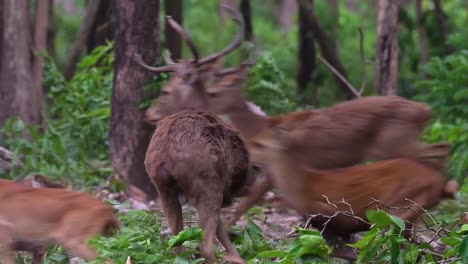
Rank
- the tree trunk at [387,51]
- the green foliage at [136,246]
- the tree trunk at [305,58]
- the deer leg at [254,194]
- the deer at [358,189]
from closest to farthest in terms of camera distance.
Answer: the green foliage at [136,246]
the deer at [358,189]
the deer leg at [254,194]
the tree trunk at [387,51]
the tree trunk at [305,58]

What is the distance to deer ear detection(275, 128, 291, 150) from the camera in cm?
758

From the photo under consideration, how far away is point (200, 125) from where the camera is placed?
7262 mm

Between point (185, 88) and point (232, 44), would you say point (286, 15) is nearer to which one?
point (232, 44)

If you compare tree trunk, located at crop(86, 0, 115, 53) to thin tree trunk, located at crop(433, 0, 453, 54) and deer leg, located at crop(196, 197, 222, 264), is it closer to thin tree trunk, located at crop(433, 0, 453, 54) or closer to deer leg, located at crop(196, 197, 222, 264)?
thin tree trunk, located at crop(433, 0, 453, 54)

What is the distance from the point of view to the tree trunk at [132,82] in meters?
10.5

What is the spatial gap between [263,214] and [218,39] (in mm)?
11757

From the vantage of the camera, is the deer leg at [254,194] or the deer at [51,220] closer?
the deer at [51,220]

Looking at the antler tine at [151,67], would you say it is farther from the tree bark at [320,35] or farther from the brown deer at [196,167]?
the tree bark at [320,35]

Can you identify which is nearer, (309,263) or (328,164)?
(309,263)

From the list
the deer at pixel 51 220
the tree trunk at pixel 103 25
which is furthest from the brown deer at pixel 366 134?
the tree trunk at pixel 103 25

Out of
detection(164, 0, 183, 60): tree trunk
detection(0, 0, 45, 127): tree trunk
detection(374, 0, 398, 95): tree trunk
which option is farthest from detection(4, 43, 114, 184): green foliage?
detection(374, 0, 398, 95): tree trunk

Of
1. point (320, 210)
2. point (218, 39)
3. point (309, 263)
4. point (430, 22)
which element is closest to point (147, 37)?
point (320, 210)

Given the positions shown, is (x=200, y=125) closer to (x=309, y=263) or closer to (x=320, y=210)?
(x=320, y=210)

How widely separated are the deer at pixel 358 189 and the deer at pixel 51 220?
4.28ft
